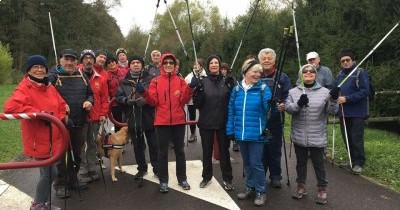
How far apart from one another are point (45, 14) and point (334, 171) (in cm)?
4811

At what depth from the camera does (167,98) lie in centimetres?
603

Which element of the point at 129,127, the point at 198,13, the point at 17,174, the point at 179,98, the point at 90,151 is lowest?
the point at 17,174

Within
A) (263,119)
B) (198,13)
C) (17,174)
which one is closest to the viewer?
(263,119)

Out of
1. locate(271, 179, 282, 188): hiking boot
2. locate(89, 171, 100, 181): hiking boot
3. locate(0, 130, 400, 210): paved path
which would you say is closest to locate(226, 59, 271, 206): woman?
locate(0, 130, 400, 210): paved path

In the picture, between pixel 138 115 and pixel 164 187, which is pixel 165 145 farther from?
pixel 138 115

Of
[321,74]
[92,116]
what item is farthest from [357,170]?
[92,116]

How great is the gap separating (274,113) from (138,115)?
2.17 metres

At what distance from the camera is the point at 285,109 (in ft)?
19.0

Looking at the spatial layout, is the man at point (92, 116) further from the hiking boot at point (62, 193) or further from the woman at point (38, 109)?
the woman at point (38, 109)

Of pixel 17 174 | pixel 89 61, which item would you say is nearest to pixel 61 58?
pixel 89 61

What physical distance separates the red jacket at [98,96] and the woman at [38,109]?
1.46m

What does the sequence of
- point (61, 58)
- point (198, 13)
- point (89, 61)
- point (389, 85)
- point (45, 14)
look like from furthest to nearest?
point (45, 14) < point (198, 13) < point (389, 85) < point (89, 61) < point (61, 58)

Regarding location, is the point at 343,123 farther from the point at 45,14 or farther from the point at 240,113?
the point at 45,14

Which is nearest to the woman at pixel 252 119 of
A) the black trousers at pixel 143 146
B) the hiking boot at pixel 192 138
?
the black trousers at pixel 143 146
